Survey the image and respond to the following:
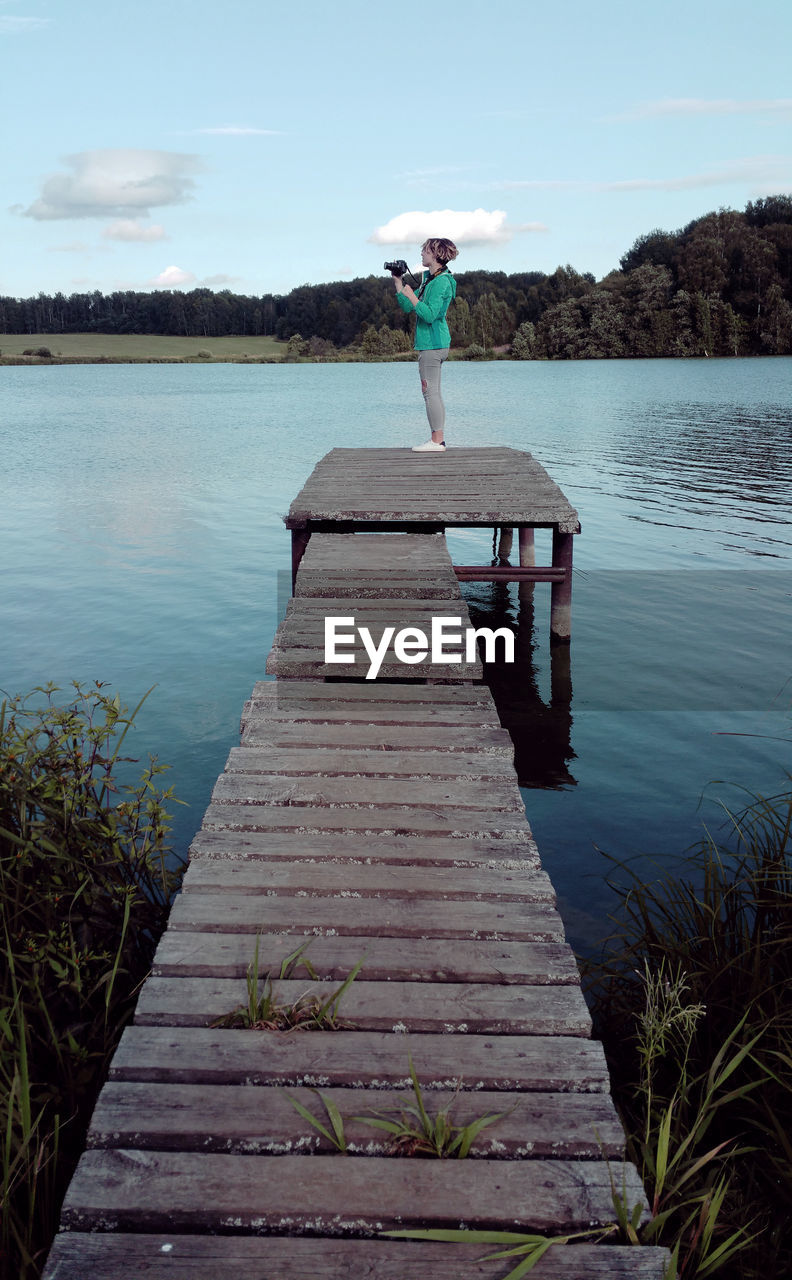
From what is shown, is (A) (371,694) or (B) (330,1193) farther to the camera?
(A) (371,694)

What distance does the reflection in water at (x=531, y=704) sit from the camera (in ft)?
25.5

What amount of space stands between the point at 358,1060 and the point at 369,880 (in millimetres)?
947

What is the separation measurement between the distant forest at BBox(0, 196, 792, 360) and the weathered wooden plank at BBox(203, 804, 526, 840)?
82250 millimetres

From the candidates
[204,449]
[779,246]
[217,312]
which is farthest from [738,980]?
[217,312]

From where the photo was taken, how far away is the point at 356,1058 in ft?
8.53

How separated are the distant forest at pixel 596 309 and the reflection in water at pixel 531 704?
244 feet

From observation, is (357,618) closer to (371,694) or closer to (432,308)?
(371,694)

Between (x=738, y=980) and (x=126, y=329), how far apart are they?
502 feet

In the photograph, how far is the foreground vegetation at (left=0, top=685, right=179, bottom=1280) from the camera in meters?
2.69

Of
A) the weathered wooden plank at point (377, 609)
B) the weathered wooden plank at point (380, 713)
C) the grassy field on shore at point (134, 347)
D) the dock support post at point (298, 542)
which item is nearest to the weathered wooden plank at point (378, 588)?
the weathered wooden plank at point (377, 609)

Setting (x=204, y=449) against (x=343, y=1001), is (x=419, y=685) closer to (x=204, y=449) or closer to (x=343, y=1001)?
(x=343, y=1001)

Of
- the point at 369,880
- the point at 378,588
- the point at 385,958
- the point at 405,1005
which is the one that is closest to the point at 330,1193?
the point at 405,1005

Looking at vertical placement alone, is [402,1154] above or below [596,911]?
above

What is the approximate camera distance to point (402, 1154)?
2322 mm
